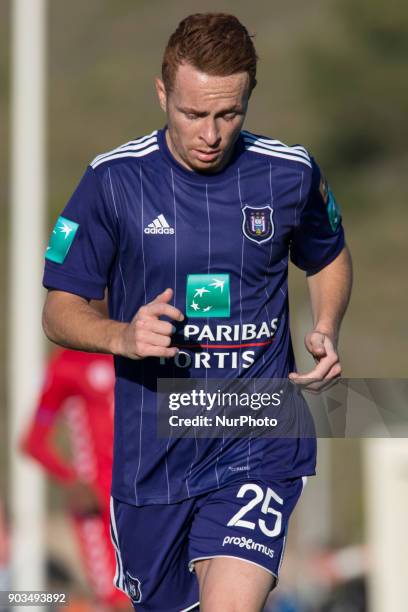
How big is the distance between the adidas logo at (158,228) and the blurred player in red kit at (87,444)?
378 cm

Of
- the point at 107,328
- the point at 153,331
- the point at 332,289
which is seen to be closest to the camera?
the point at 153,331

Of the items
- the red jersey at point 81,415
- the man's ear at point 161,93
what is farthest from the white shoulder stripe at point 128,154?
the red jersey at point 81,415

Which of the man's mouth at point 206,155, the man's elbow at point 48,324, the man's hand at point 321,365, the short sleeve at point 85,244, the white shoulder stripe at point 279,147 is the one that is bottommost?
the man's hand at point 321,365

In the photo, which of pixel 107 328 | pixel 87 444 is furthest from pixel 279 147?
pixel 87 444

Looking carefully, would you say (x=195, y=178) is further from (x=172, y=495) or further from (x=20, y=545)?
(x=20, y=545)

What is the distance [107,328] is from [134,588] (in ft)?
3.22

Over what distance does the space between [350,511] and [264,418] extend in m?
23.8

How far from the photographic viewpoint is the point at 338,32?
43.2 metres

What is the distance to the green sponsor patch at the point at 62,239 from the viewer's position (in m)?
4.31

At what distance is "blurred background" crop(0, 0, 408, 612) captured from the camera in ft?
126

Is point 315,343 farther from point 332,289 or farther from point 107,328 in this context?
point 107,328

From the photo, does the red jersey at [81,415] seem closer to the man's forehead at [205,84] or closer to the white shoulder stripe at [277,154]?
the white shoulder stripe at [277,154]

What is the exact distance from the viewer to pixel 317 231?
15.0ft

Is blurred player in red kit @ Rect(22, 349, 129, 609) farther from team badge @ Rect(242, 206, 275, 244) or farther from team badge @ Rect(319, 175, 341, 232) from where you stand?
team badge @ Rect(242, 206, 275, 244)
